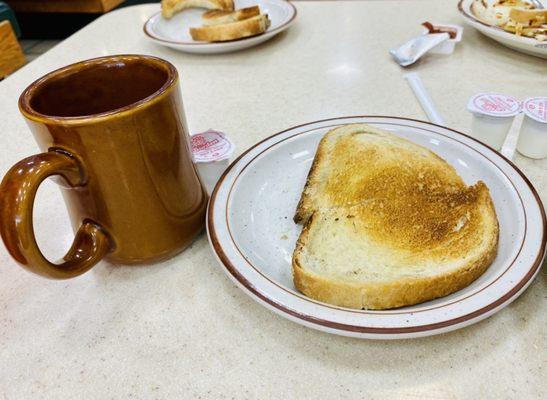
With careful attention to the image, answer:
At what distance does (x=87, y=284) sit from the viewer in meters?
0.61

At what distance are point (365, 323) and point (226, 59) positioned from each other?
1.04 metres

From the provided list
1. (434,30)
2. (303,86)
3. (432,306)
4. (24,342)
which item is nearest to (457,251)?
(432,306)

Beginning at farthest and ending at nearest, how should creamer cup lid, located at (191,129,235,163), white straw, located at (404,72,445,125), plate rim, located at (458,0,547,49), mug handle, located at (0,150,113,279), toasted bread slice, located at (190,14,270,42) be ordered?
toasted bread slice, located at (190,14,270,42)
plate rim, located at (458,0,547,49)
white straw, located at (404,72,445,125)
creamer cup lid, located at (191,129,235,163)
mug handle, located at (0,150,113,279)

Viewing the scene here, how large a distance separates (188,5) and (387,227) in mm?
1234

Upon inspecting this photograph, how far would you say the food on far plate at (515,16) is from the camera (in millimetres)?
1085

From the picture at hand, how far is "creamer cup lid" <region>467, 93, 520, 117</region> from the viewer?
0.79 meters

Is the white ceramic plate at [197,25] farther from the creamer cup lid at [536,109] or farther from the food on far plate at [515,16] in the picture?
the creamer cup lid at [536,109]

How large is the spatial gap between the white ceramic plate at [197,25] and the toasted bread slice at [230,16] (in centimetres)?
7

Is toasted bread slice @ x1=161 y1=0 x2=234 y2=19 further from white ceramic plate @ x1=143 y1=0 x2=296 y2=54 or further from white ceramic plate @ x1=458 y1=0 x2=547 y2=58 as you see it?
white ceramic plate @ x1=458 y1=0 x2=547 y2=58

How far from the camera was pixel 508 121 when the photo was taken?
79cm

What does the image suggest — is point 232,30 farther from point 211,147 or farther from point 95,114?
point 95,114

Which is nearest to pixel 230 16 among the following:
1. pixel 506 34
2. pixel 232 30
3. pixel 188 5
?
pixel 232 30

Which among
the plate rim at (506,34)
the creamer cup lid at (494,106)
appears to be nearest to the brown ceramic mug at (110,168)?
the creamer cup lid at (494,106)

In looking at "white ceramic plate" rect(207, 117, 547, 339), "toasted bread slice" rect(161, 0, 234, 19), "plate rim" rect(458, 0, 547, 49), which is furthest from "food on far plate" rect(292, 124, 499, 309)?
"toasted bread slice" rect(161, 0, 234, 19)
